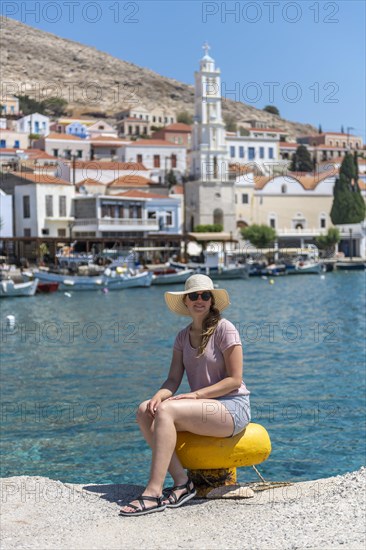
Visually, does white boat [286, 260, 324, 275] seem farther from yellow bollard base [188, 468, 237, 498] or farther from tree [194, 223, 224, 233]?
yellow bollard base [188, 468, 237, 498]

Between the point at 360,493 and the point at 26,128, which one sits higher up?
the point at 26,128

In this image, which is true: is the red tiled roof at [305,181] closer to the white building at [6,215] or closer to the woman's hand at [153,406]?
the white building at [6,215]

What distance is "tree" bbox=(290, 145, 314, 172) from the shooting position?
293 feet

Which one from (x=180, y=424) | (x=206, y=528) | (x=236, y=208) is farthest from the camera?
(x=236, y=208)

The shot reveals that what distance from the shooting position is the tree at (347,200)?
2621 inches

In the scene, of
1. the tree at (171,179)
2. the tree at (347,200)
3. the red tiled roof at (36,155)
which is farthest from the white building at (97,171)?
the tree at (347,200)

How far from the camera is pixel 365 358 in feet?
55.7

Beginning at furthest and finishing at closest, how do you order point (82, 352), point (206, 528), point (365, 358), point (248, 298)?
point (248, 298) < point (82, 352) < point (365, 358) < point (206, 528)

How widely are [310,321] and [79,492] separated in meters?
20.7

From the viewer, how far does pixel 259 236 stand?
62.2 meters

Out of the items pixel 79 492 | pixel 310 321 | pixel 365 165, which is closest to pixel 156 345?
pixel 310 321

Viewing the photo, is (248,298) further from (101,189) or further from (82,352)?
(101,189)

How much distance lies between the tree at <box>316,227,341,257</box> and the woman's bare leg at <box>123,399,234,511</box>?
60.3 m

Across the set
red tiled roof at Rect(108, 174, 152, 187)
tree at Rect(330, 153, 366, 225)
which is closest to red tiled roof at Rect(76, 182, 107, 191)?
red tiled roof at Rect(108, 174, 152, 187)
